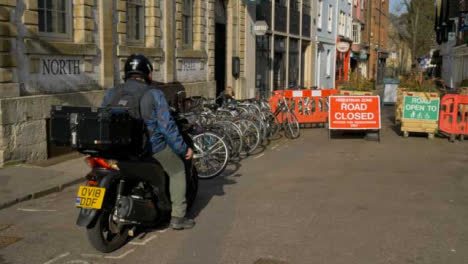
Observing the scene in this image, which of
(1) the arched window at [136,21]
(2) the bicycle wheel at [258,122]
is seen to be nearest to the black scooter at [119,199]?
(2) the bicycle wheel at [258,122]

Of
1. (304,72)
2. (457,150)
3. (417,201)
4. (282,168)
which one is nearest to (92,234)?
(417,201)

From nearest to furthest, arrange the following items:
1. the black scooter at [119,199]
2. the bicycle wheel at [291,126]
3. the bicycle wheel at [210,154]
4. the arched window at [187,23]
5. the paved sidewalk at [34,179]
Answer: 1. the black scooter at [119,199]
2. the paved sidewalk at [34,179]
3. the bicycle wheel at [210,154]
4. the bicycle wheel at [291,126]
5. the arched window at [187,23]

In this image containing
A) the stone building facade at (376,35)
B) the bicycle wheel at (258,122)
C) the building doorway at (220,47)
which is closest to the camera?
the bicycle wheel at (258,122)

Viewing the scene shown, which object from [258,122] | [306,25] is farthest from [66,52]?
[306,25]

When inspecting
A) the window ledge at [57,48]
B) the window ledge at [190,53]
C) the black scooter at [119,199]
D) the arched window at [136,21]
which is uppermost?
the arched window at [136,21]

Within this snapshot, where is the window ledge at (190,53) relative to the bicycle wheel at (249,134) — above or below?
above

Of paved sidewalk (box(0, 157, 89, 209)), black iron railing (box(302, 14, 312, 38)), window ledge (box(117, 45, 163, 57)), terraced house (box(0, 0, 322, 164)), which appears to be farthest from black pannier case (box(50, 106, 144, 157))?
black iron railing (box(302, 14, 312, 38))

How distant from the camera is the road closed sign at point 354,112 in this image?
1302cm

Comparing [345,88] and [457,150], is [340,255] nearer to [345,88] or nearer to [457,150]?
[457,150]

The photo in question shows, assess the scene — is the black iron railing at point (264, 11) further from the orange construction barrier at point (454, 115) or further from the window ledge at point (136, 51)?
the orange construction barrier at point (454, 115)

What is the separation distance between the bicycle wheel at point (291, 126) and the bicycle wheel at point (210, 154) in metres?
5.16

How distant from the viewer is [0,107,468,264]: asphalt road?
4.86 metres

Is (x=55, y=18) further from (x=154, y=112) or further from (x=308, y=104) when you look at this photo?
(x=308, y=104)

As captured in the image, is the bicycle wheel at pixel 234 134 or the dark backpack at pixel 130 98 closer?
the dark backpack at pixel 130 98
